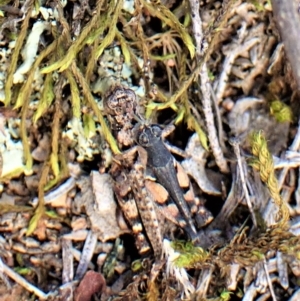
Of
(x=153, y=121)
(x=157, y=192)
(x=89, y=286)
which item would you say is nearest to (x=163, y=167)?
(x=157, y=192)

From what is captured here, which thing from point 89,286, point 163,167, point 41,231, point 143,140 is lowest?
point 89,286

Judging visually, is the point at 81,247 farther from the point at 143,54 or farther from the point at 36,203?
the point at 143,54

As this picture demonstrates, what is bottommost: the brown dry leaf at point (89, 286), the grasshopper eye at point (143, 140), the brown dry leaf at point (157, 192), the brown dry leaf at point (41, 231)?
the brown dry leaf at point (89, 286)

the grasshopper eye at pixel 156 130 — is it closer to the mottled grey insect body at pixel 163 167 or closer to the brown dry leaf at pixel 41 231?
the mottled grey insect body at pixel 163 167

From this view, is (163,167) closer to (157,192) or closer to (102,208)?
(157,192)

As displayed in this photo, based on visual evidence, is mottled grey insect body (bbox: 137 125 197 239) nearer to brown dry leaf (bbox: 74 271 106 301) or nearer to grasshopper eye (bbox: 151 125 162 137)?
grasshopper eye (bbox: 151 125 162 137)

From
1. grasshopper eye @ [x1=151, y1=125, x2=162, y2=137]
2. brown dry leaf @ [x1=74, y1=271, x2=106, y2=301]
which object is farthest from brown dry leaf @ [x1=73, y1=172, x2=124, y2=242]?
grasshopper eye @ [x1=151, y1=125, x2=162, y2=137]

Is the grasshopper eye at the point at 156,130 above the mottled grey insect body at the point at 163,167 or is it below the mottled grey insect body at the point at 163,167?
above

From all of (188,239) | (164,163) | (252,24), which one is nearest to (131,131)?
(164,163)

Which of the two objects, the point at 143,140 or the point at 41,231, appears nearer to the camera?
the point at 143,140

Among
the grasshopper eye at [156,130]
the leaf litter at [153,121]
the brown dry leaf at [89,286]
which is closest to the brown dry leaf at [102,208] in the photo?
the leaf litter at [153,121]
